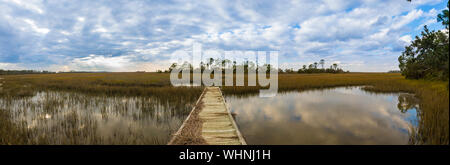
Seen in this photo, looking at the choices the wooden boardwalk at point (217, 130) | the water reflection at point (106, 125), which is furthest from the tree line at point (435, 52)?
the water reflection at point (106, 125)

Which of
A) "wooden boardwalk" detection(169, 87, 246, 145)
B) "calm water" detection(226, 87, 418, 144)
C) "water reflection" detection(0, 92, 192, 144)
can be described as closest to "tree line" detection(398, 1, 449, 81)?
"calm water" detection(226, 87, 418, 144)

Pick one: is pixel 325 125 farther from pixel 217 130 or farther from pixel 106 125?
pixel 106 125

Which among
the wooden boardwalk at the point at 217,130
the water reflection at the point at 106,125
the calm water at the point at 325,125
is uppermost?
the wooden boardwalk at the point at 217,130

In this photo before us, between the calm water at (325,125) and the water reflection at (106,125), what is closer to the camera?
the water reflection at (106,125)

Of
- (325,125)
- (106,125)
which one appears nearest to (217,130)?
(106,125)

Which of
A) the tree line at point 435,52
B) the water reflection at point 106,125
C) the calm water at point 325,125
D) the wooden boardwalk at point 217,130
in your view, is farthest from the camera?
the calm water at point 325,125

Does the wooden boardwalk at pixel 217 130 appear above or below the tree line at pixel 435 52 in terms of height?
below

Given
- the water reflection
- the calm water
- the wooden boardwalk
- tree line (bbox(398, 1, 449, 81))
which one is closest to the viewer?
tree line (bbox(398, 1, 449, 81))

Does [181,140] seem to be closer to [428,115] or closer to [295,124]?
[295,124]

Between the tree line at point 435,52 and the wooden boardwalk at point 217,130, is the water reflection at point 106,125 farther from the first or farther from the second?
the tree line at point 435,52

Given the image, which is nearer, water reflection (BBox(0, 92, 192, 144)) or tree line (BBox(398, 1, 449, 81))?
tree line (BBox(398, 1, 449, 81))

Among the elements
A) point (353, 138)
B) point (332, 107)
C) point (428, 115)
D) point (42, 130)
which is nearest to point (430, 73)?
point (428, 115)

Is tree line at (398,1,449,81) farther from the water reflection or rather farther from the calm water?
the water reflection
